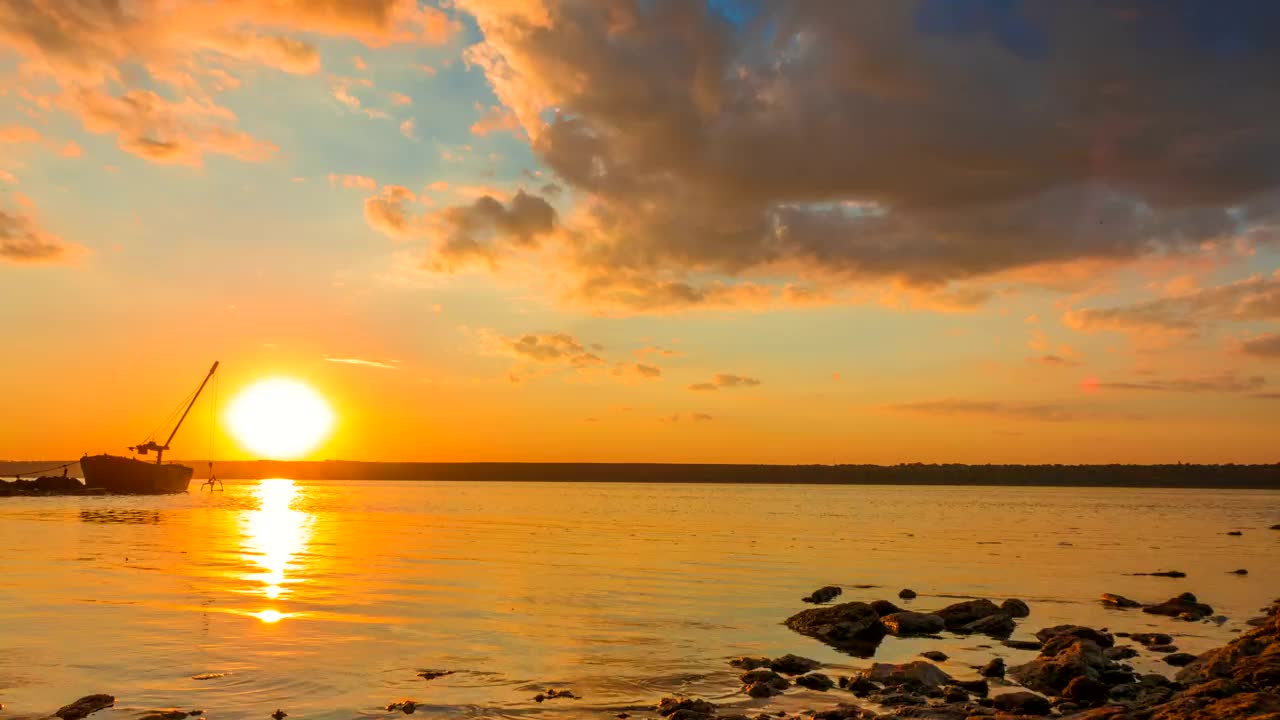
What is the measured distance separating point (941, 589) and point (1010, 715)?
2784 centimetres

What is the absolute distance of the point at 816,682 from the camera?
24.5 meters

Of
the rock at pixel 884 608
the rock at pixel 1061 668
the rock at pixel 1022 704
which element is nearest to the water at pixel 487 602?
the rock at pixel 1061 668

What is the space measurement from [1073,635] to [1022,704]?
10.2m

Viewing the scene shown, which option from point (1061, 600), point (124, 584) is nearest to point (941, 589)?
point (1061, 600)

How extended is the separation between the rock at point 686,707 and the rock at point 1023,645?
13.9m

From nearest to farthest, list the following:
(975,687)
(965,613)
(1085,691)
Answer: (1085,691), (975,687), (965,613)

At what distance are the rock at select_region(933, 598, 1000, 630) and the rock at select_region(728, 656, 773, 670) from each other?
11.1 metres

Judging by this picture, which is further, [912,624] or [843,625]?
[912,624]

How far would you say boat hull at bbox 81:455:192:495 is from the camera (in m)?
173

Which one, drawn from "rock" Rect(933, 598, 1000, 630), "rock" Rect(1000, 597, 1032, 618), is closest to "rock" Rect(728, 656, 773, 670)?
"rock" Rect(933, 598, 1000, 630)

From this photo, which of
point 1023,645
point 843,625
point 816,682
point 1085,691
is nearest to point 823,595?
point 843,625

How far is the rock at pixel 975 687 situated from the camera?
23422 millimetres

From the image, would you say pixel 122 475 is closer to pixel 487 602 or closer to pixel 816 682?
pixel 487 602

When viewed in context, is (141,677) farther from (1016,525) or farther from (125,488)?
(125,488)
